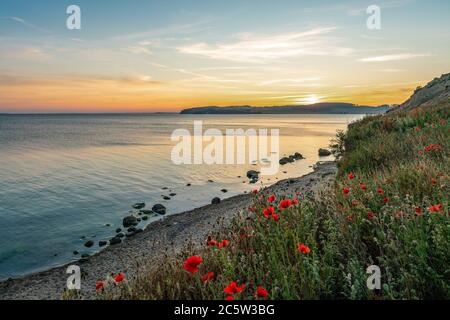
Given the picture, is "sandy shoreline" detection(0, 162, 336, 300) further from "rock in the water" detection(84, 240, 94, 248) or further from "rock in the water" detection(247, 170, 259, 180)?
"rock in the water" detection(247, 170, 259, 180)

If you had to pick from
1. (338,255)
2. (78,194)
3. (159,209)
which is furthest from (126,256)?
(78,194)

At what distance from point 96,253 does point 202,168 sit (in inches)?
886

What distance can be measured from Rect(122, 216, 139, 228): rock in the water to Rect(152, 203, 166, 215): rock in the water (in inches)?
74.1

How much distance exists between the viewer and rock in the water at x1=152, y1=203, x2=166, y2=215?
67.3ft

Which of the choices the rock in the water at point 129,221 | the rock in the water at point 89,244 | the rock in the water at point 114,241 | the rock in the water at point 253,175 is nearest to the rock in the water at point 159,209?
the rock in the water at point 129,221

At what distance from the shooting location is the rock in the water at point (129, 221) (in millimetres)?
18452

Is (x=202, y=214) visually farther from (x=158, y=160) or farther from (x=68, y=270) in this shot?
(x=158, y=160)

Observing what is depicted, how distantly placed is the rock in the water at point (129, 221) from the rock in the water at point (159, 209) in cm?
188

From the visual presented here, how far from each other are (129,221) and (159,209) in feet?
8.30

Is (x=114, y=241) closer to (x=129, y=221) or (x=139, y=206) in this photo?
(x=129, y=221)

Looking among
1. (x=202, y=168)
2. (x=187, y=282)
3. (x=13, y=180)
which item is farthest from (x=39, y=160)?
(x=187, y=282)

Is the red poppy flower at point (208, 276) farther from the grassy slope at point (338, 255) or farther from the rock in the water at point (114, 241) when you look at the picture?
the rock in the water at point (114, 241)

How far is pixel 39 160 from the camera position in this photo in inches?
1677
